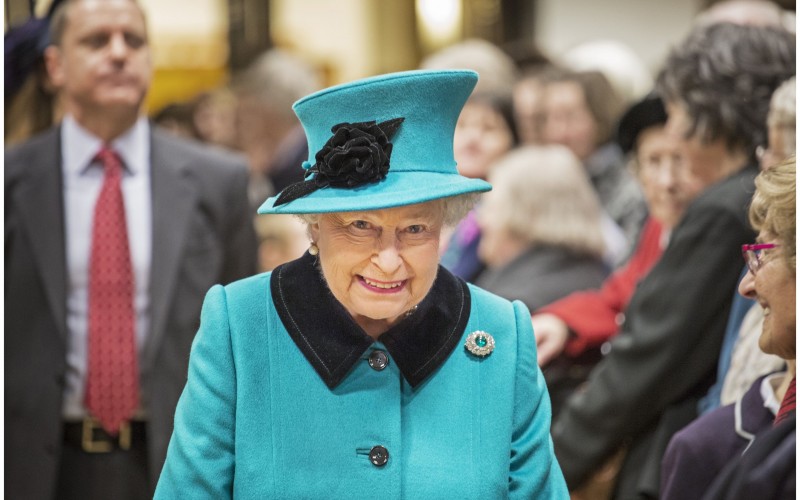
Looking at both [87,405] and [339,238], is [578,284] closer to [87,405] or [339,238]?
[87,405]

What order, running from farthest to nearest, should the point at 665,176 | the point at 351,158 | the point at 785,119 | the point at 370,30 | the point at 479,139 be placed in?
the point at 370,30 < the point at 479,139 < the point at 665,176 < the point at 785,119 < the point at 351,158

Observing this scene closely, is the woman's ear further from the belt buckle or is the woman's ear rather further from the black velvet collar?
the belt buckle

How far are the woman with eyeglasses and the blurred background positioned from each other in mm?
5486

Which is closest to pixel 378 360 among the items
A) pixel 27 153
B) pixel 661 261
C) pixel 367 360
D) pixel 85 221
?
pixel 367 360

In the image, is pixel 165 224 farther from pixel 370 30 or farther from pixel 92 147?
pixel 370 30

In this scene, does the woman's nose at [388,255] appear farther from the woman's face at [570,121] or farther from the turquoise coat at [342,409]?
the woman's face at [570,121]

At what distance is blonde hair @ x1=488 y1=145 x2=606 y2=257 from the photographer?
4402mm

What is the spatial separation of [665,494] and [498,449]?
0.74 meters

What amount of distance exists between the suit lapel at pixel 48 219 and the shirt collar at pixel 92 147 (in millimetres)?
38

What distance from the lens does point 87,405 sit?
360cm

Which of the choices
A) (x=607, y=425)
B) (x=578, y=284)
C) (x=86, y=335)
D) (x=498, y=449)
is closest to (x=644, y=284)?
(x=607, y=425)

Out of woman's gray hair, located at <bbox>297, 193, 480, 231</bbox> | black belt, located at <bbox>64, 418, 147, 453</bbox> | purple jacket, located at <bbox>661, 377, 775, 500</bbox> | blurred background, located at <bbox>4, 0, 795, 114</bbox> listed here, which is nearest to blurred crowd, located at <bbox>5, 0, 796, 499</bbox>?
purple jacket, located at <bbox>661, 377, 775, 500</bbox>

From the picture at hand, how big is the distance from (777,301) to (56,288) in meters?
2.06

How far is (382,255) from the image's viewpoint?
226cm
